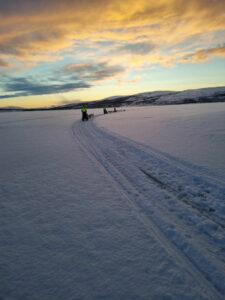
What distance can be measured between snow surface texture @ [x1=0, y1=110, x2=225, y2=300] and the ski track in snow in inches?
0.6

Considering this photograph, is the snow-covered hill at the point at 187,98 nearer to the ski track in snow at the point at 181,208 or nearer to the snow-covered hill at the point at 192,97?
the snow-covered hill at the point at 192,97

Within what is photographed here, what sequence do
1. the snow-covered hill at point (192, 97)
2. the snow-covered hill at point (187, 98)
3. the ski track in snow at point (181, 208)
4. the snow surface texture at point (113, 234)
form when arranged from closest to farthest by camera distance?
the snow surface texture at point (113, 234), the ski track in snow at point (181, 208), the snow-covered hill at point (192, 97), the snow-covered hill at point (187, 98)

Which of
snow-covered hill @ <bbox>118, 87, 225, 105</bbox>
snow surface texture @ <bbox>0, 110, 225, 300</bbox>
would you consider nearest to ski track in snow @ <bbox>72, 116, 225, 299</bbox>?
snow surface texture @ <bbox>0, 110, 225, 300</bbox>

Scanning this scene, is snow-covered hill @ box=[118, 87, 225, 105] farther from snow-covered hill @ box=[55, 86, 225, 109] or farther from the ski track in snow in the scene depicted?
the ski track in snow

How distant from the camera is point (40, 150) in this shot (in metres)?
8.33

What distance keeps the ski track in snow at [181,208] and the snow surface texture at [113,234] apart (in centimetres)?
1

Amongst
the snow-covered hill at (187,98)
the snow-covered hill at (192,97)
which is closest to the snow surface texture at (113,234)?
the snow-covered hill at (187,98)

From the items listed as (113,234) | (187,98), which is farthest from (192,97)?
(113,234)

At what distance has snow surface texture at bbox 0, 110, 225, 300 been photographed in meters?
1.96

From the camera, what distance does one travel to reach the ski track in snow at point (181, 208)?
7.22 ft

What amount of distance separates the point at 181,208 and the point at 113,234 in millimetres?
1502

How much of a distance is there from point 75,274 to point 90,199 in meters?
1.75

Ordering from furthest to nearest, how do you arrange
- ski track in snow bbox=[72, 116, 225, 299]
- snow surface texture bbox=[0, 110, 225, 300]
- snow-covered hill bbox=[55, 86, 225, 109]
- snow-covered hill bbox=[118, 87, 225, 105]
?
1. snow-covered hill bbox=[55, 86, 225, 109]
2. snow-covered hill bbox=[118, 87, 225, 105]
3. ski track in snow bbox=[72, 116, 225, 299]
4. snow surface texture bbox=[0, 110, 225, 300]

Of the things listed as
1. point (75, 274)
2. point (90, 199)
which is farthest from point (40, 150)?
point (75, 274)
